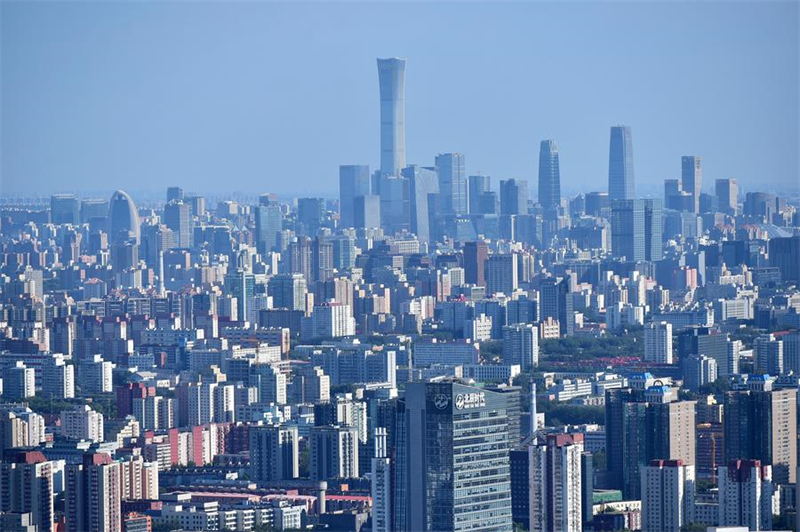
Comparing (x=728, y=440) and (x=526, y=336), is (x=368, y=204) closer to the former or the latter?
(x=526, y=336)

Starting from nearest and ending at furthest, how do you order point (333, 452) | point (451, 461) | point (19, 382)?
1. point (451, 461)
2. point (333, 452)
3. point (19, 382)

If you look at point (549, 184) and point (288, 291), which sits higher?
point (549, 184)

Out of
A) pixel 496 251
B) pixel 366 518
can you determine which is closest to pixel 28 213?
pixel 496 251

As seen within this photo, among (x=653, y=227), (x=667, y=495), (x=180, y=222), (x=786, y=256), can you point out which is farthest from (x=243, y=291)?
(x=667, y=495)

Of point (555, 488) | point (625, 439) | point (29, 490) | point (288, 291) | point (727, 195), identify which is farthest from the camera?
point (727, 195)

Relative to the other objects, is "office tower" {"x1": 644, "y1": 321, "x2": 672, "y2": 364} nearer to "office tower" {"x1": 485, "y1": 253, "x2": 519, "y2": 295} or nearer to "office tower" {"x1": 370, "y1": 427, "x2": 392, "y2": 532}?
"office tower" {"x1": 485, "y1": 253, "x2": 519, "y2": 295}

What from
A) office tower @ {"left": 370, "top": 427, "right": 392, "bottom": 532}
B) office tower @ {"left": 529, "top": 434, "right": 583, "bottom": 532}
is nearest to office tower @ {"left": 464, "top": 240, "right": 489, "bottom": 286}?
office tower @ {"left": 529, "top": 434, "right": 583, "bottom": 532}

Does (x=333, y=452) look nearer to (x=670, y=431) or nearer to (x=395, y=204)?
(x=670, y=431)

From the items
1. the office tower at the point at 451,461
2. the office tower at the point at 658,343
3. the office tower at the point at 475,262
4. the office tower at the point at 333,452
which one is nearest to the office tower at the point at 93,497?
the office tower at the point at 333,452
